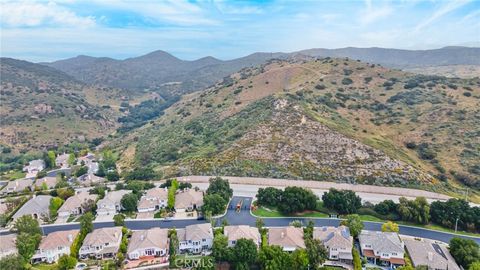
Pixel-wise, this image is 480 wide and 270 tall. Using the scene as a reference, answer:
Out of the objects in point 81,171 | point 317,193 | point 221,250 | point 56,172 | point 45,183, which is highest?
point 221,250

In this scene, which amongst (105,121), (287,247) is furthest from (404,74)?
(105,121)

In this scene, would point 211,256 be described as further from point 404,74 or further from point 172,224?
point 404,74

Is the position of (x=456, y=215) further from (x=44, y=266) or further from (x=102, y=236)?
(x=44, y=266)

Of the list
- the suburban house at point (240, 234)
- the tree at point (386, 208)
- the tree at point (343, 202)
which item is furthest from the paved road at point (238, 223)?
the suburban house at point (240, 234)

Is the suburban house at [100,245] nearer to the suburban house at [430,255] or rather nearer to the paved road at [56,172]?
the suburban house at [430,255]

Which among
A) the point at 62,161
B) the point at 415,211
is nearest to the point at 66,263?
the point at 415,211

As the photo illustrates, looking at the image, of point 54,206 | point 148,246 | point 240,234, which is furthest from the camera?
point 54,206

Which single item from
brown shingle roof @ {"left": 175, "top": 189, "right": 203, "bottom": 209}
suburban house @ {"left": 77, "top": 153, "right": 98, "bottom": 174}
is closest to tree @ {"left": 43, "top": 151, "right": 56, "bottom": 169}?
suburban house @ {"left": 77, "top": 153, "right": 98, "bottom": 174}
